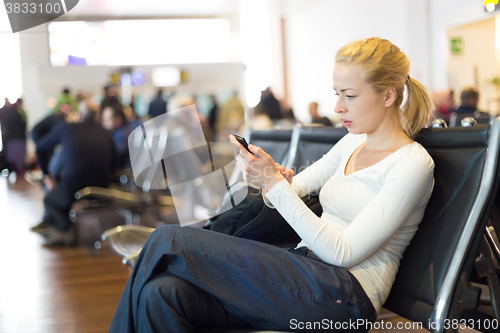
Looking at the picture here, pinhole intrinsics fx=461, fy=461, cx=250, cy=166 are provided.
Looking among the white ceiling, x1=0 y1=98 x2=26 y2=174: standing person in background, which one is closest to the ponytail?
x1=0 y1=98 x2=26 y2=174: standing person in background

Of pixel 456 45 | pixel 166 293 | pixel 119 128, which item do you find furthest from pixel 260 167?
pixel 456 45

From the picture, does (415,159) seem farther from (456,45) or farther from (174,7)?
(174,7)

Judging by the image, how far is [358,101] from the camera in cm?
124

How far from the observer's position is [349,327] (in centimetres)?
111

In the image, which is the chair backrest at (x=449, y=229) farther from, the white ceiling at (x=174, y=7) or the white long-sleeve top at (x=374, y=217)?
the white ceiling at (x=174, y=7)

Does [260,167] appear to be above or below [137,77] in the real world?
below

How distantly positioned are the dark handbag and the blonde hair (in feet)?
1.53

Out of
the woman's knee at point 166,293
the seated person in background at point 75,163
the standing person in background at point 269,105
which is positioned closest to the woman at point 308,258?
the woman's knee at point 166,293

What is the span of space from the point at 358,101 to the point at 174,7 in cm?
1041

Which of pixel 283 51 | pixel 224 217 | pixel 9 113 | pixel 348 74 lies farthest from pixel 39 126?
pixel 283 51

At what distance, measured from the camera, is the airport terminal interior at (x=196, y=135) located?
1.21m

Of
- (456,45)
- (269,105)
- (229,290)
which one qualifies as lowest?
(229,290)

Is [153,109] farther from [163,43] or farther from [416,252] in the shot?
[416,252]

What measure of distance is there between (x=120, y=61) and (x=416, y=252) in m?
11.1
